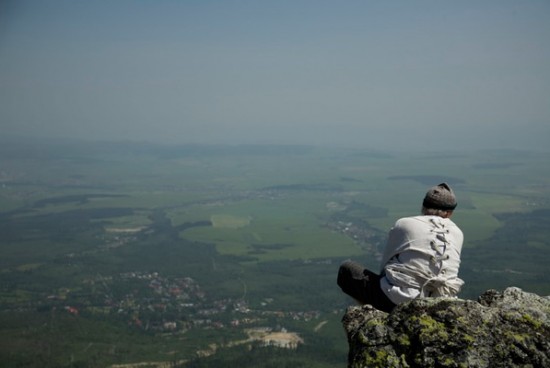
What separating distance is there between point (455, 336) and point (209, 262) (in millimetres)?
87074

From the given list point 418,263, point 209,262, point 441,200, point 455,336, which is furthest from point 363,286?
point 209,262

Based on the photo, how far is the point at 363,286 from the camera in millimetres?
4988

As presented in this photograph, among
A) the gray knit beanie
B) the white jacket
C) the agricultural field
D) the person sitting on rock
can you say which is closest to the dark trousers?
the person sitting on rock

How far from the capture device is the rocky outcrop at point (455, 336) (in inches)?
137

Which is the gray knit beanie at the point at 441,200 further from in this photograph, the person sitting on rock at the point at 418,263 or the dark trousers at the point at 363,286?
the dark trousers at the point at 363,286

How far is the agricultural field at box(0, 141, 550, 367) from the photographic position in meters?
50.8

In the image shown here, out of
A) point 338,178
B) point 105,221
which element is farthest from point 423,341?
point 338,178

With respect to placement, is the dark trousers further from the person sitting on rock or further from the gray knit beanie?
the gray knit beanie

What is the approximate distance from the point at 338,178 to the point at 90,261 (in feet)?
407

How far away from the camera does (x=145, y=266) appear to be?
86125 mm

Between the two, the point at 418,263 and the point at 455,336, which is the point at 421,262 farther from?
the point at 455,336

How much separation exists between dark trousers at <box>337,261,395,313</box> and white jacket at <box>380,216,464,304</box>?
12 centimetres

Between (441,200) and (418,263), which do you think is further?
(441,200)

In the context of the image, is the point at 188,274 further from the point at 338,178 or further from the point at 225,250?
the point at 338,178
